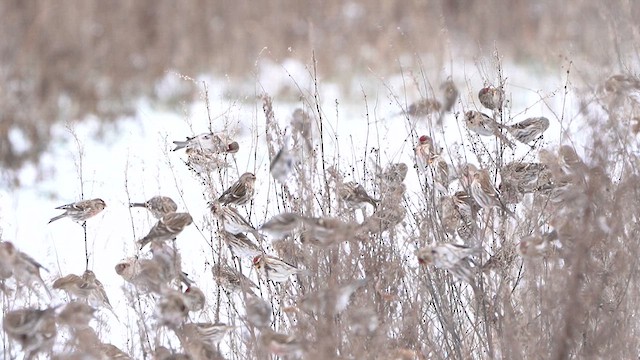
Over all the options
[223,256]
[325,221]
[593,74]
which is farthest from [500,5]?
[325,221]

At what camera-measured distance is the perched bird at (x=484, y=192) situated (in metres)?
2.58

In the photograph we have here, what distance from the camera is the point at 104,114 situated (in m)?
5.93

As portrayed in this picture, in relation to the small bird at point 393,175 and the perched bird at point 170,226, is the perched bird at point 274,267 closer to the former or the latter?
the perched bird at point 170,226

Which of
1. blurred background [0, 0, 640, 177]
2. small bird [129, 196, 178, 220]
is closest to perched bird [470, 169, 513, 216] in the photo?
small bird [129, 196, 178, 220]

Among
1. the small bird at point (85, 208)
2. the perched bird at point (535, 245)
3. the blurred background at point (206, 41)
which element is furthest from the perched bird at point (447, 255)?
the blurred background at point (206, 41)

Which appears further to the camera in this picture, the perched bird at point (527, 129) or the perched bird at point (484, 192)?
the perched bird at point (527, 129)

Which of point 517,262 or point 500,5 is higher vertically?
point 500,5

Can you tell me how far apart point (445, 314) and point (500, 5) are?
174 inches

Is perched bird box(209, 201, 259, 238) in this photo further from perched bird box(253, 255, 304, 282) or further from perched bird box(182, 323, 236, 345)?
perched bird box(182, 323, 236, 345)

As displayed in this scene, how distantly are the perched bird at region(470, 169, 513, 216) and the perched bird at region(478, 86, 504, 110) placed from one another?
253 millimetres

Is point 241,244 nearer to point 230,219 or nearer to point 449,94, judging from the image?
point 230,219

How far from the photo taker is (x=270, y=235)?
2.64m

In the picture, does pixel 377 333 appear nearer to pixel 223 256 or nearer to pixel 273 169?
pixel 273 169

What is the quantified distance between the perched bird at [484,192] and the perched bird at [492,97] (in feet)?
0.83
